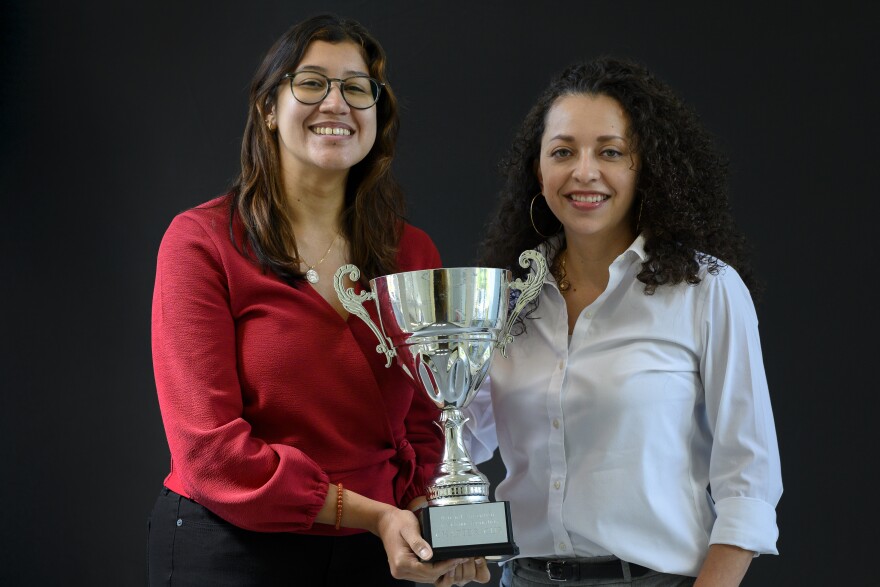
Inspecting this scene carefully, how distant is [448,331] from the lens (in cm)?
158

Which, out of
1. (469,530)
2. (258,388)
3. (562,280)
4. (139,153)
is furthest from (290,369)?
(139,153)

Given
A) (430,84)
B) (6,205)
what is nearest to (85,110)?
(6,205)

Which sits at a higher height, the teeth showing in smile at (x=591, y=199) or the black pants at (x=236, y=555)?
the teeth showing in smile at (x=591, y=199)

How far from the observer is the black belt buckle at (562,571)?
1608 mm

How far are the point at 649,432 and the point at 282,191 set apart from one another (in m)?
0.75

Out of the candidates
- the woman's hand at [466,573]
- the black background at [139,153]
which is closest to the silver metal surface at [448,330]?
the woman's hand at [466,573]

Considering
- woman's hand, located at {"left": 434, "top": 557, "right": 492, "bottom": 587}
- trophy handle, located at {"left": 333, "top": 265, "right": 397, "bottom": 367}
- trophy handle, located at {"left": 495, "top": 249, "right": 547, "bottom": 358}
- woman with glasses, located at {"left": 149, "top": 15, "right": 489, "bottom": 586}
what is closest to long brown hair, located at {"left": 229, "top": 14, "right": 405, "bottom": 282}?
woman with glasses, located at {"left": 149, "top": 15, "right": 489, "bottom": 586}

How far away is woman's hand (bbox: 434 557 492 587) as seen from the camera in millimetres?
1542

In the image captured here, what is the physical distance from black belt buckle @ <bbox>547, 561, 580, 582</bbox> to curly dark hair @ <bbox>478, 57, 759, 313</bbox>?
1.55 ft

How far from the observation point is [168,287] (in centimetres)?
160

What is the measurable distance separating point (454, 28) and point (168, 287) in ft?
5.39

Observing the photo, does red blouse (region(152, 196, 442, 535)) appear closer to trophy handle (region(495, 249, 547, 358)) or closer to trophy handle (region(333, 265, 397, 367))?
trophy handle (region(333, 265, 397, 367))

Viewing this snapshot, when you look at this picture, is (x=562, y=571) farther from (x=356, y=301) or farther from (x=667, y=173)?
(x=667, y=173)

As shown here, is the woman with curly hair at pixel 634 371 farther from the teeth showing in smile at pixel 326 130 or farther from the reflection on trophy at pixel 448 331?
the teeth showing in smile at pixel 326 130
